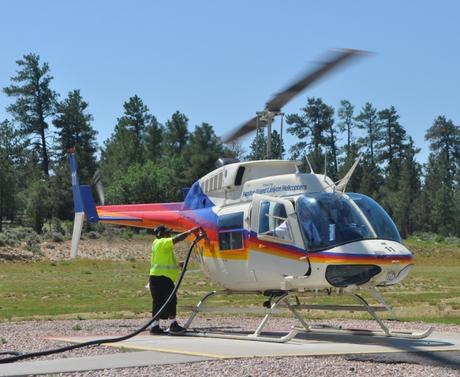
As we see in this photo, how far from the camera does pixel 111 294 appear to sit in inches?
1166

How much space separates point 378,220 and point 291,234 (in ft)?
5.37

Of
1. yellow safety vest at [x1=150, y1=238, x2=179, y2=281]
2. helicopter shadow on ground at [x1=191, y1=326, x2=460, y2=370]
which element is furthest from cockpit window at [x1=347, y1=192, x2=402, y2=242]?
yellow safety vest at [x1=150, y1=238, x2=179, y2=281]

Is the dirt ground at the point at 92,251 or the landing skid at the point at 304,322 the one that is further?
the dirt ground at the point at 92,251

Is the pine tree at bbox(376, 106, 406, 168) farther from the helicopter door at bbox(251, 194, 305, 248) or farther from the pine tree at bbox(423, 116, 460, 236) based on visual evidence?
the helicopter door at bbox(251, 194, 305, 248)

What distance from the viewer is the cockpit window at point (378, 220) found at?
1391 cm

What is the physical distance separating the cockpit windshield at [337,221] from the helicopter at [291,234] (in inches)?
0.7

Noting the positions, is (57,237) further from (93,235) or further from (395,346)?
(395,346)

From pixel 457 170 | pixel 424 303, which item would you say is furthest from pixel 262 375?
pixel 457 170

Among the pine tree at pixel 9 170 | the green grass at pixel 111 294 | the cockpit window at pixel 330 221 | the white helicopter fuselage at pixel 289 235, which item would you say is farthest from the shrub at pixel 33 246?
the cockpit window at pixel 330 221

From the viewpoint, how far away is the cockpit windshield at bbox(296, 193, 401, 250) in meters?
13.7

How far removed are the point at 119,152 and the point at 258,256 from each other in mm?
90083

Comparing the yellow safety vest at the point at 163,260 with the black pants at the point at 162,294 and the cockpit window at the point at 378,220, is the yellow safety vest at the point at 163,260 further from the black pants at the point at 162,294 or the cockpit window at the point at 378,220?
the cockpit window at the point at 378,220

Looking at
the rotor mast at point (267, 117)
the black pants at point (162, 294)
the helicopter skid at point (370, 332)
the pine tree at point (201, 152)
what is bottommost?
the helicopter skid at point (370, 332)

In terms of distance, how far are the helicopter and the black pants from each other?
776 mm
